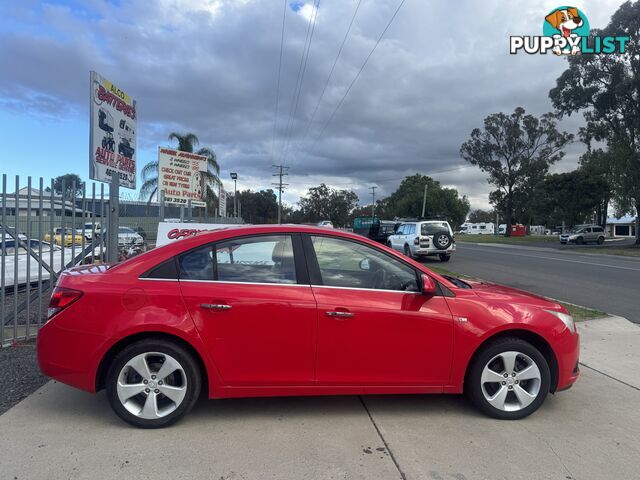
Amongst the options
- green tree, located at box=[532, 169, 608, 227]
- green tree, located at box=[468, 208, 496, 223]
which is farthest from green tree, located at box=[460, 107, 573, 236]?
green tree, located at box=[468, 208, 496, 223]

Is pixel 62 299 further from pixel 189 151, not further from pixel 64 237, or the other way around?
pixel 189 151

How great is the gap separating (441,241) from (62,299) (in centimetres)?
1680

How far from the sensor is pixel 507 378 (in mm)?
3752

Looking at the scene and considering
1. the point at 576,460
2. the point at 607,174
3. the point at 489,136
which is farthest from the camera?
the point at 489,136

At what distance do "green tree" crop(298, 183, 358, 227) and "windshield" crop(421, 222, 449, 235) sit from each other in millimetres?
89802

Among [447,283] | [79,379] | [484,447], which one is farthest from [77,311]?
[484,447]

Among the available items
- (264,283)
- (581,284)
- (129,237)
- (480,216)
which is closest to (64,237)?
(129,237)

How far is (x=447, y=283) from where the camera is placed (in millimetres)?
3871

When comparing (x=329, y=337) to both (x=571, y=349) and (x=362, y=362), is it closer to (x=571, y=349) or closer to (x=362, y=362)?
(x=362, y=362)

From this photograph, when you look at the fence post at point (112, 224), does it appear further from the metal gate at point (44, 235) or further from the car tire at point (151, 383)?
the car tire at point (151, 383)

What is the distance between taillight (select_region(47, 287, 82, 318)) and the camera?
3511 mm

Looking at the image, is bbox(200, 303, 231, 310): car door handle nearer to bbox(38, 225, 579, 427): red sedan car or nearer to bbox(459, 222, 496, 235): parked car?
bbox(38, 225, 579, 427): red sedan car

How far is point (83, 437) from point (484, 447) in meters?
2.92

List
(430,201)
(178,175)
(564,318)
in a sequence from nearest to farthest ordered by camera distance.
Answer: (564,318) → (178,175) → (430,201)
